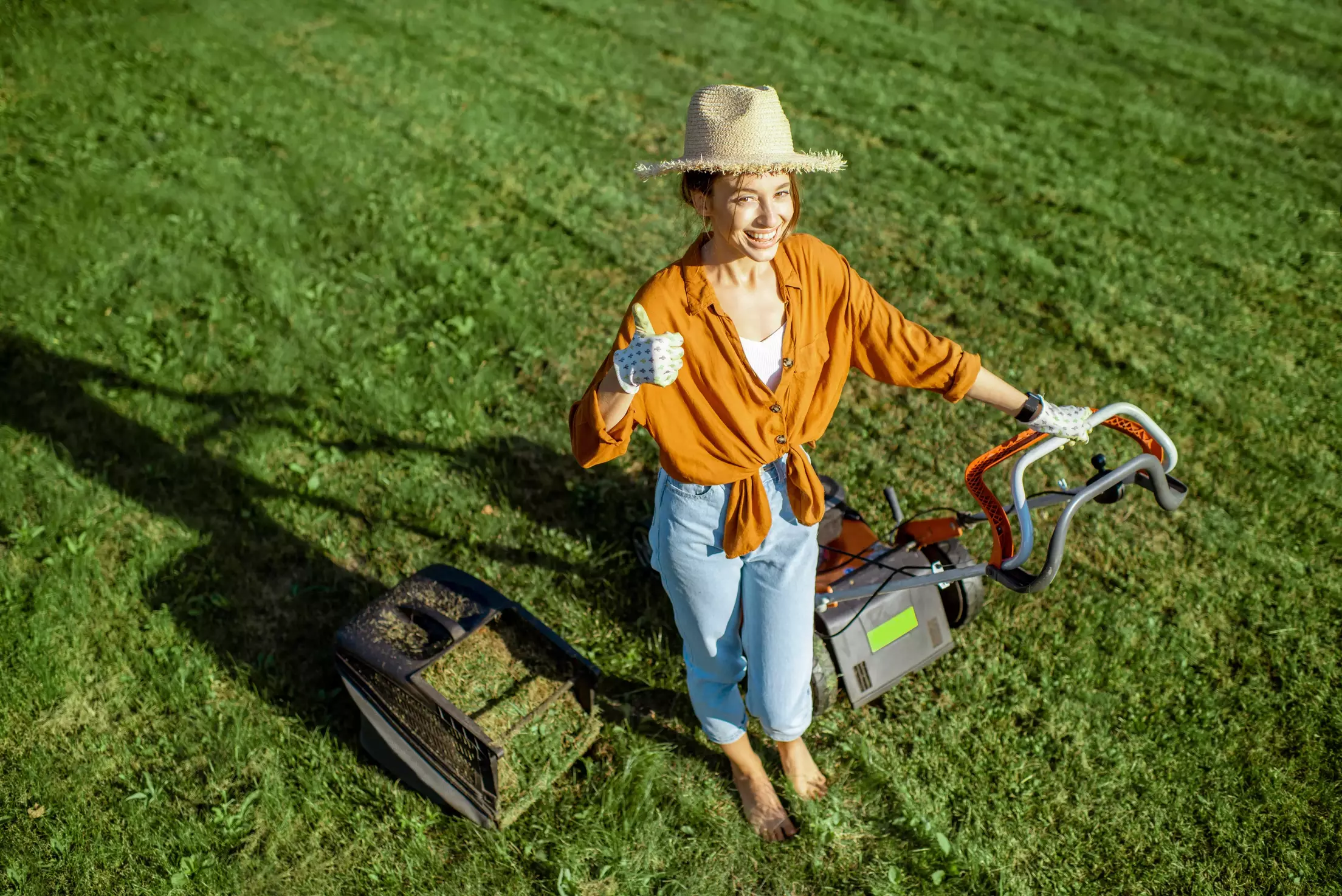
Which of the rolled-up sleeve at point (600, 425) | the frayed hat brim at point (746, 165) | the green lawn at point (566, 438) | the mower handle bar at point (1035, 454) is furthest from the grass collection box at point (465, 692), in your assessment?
the frayed hat brim at point (746, 165)

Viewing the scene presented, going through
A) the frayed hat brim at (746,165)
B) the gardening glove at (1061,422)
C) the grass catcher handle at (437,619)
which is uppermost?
the frayed hat brim at (746,165)

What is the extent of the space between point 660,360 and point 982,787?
2.34 m

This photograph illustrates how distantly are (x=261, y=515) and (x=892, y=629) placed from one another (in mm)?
3128

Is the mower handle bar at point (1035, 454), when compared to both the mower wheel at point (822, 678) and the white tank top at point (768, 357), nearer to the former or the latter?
the white tank top at point (768, 357)

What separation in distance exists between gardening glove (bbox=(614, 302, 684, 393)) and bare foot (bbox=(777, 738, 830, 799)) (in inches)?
67.6

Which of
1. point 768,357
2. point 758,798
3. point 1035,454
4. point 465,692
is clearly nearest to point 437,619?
point 465,692

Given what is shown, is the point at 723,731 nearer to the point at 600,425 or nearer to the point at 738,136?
the point at 600,425

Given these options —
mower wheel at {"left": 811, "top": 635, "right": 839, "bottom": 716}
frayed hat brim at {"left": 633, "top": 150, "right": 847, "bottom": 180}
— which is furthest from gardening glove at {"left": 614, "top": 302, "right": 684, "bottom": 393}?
mower wheel at {"left": 811, "top": 635, "right": 839, "bottom": 716}

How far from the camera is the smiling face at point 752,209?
2.58 meters

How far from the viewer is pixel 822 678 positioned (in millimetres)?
3695

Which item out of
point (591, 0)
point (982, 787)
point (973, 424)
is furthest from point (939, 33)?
point (982, 787)

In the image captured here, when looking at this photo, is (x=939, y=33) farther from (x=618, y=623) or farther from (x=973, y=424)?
(x=618, y=623)

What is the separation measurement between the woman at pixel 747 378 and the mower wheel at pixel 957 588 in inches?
39.3

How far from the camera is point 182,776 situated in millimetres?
3775
